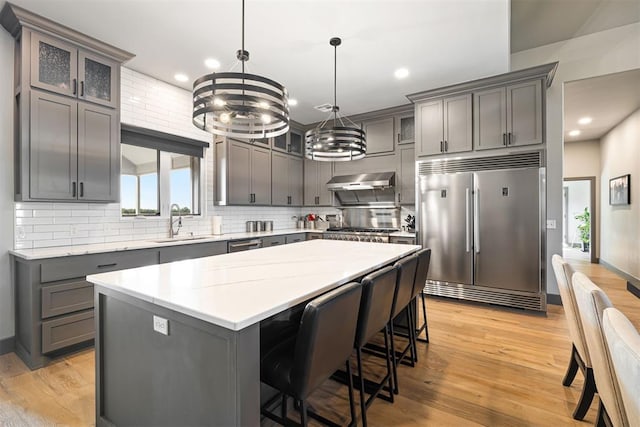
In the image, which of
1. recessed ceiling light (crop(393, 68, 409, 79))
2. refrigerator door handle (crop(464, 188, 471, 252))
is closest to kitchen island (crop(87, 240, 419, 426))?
refrigerator door handle (crop(464, 188, 471, 252))

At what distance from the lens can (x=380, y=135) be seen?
520 centimetres

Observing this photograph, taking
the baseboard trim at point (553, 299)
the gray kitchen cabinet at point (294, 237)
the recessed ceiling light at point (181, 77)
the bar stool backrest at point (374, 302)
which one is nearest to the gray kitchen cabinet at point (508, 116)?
the baseboard trim at point (553, 299)

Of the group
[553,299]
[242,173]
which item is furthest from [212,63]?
[553,299]

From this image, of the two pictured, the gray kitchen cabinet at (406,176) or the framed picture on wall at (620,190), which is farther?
the framed picture on wall at (620,190)

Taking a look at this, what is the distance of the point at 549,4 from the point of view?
3338 millimetres

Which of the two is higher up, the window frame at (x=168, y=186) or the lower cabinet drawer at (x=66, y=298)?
the window frame at (x=168, y=186)

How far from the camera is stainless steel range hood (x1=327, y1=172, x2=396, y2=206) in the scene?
5.00 metres

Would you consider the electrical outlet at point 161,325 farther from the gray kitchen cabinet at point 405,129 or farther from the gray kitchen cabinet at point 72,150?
the gray kitchen cabinet at point 405,129

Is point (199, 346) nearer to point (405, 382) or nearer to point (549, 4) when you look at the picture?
point (405, 382)

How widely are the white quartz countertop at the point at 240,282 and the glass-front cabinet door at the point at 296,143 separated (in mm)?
3664

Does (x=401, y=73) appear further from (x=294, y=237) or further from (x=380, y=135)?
(x=294, y=237)

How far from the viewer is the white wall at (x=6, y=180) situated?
2660mm

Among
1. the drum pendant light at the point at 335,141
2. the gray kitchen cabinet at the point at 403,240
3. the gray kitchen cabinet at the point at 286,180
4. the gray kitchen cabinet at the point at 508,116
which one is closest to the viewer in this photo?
the drum pendant light at the point at 335,141

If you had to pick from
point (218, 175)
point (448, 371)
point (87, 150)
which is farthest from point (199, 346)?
point (218, 175)
